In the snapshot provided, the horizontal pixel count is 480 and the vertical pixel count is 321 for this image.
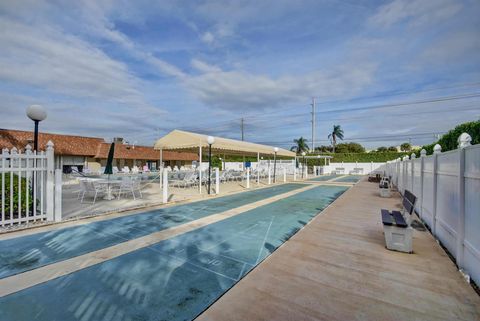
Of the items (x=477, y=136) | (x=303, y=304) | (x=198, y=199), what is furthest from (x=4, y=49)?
(x=477, y=136)

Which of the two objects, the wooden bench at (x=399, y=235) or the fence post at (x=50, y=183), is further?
the fence post at (x=50, y=183)

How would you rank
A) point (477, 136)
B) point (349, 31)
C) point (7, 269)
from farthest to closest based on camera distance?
point (349, 31), point (477, 136), point (7, 269)

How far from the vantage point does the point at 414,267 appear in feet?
11.4

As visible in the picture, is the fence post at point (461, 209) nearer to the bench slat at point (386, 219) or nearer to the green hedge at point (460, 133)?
the bench slat at point (386, 219)

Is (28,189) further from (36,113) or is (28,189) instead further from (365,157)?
(365,157)

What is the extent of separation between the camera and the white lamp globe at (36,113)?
6223mm

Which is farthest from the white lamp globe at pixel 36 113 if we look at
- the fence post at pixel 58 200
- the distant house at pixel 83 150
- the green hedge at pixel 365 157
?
the green hedge at pixel 365 157

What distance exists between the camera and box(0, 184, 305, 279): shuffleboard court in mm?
3676

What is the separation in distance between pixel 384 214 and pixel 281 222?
241cm

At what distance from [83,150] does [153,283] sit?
29612 millimetres

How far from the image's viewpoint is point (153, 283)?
9.73 feet

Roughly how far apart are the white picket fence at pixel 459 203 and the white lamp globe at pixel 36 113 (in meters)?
8.96

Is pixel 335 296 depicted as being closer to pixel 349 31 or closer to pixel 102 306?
pixel 102 306

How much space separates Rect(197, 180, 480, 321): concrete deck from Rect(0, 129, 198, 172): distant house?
81.6 feet
